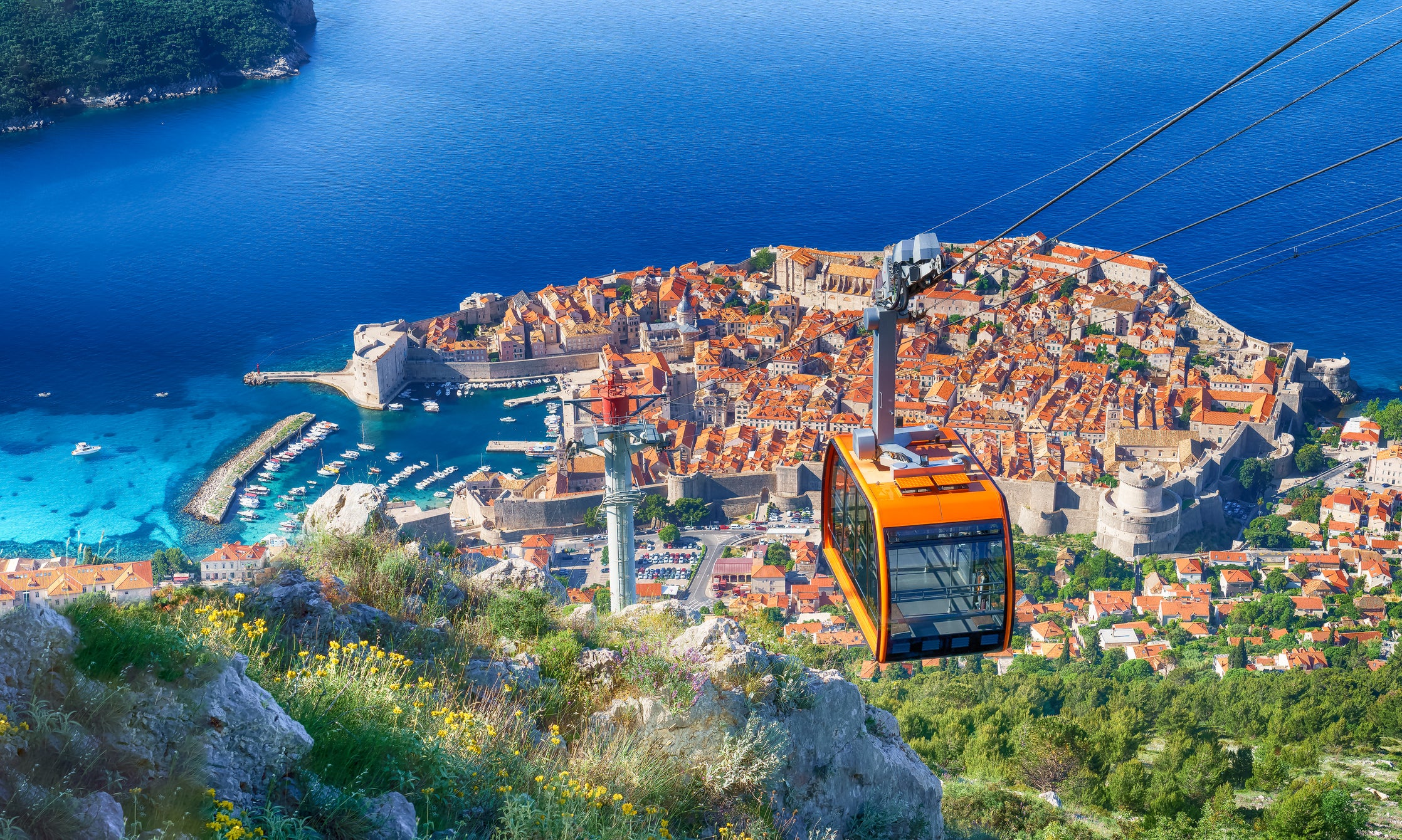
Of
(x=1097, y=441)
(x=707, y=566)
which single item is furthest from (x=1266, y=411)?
(x=707, y=566)

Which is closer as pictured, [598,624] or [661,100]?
[598,624]

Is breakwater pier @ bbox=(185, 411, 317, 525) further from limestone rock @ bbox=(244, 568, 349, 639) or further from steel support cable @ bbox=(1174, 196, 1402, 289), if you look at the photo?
steel support cable @ bbox=(1174, 196, 1402, 289)

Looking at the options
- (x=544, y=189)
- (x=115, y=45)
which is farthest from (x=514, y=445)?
(x=115, y=45)

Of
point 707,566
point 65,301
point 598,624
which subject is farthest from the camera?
point 65,301

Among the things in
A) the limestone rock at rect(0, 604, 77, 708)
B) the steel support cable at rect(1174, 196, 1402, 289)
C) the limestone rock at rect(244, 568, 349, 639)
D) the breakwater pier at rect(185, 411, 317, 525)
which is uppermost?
the steel support cable at rect(1174, 196, 1402, 289)

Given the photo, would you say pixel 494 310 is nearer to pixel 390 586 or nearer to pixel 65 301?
pixel 65 301

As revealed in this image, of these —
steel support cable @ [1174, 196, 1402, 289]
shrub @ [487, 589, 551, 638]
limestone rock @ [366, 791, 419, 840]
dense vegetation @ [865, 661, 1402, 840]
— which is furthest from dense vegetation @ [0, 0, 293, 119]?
limestone rock @ [366, 791, 419, 840]
